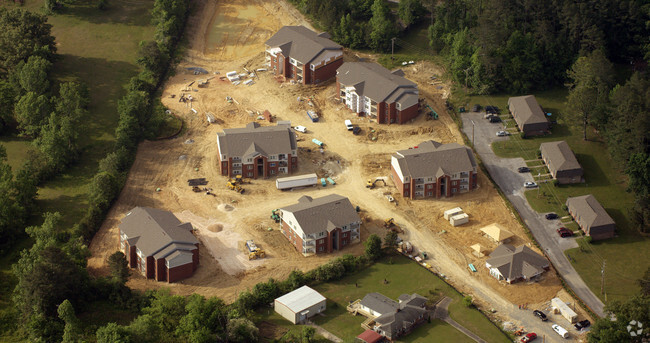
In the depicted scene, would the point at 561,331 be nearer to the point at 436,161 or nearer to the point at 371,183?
the point at 436,161

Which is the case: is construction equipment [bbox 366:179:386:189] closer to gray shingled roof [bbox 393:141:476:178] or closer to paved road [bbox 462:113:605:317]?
gray shingled roof [bbox 393:141:476:178]

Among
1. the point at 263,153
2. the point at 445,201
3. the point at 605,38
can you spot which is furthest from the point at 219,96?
the point at 605,38

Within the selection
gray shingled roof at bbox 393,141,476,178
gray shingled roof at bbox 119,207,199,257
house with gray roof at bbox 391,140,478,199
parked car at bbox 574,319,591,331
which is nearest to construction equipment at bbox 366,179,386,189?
house with gray roof at bbox 391,140,478,199

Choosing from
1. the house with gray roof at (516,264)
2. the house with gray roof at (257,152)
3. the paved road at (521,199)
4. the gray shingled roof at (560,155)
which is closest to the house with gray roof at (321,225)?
the house with gray roof at (257,152)

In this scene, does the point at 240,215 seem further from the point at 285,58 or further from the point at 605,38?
the point at 605,38

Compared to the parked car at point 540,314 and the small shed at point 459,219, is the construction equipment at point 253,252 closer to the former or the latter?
the small shed at point 459,219

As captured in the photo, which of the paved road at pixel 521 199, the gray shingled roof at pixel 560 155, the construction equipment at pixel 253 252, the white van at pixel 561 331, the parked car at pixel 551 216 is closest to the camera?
the white van at pixel 561 331
